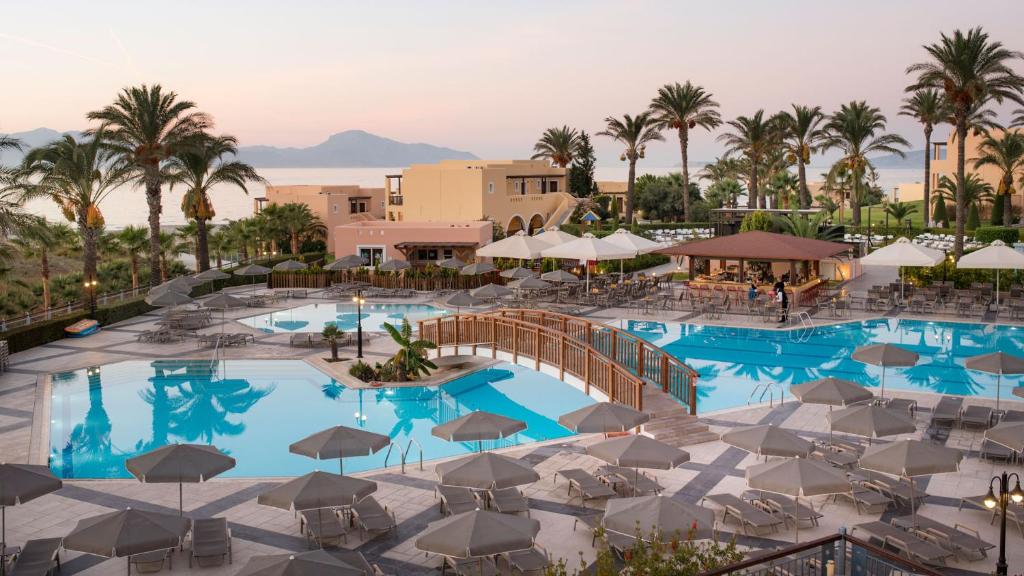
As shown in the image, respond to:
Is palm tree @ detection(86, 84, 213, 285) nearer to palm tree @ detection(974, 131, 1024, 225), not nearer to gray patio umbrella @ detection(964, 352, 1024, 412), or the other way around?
gray patio umbrella @ detection(964, 352, 1024, 412)

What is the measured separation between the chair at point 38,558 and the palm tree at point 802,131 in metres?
52.7

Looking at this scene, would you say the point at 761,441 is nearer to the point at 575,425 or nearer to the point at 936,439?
the point at 575,425

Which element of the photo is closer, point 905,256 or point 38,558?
point 38,558

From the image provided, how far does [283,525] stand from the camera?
42.9 ft

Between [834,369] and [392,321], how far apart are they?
1509cm

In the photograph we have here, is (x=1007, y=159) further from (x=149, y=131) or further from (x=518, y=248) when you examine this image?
(x=149, y=131)

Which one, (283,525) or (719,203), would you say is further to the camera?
(719,203)

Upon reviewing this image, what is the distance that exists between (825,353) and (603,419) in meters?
13.4

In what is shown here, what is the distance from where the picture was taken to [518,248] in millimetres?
35312

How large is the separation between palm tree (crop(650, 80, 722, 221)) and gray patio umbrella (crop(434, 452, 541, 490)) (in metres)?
47.1

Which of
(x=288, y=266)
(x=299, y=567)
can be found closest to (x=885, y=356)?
(x=299, y=567)

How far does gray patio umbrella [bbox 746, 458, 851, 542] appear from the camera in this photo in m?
11.8

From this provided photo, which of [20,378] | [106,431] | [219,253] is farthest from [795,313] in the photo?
[219,253]

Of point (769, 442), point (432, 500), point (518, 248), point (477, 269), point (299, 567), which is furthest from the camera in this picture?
point (477, 269)
